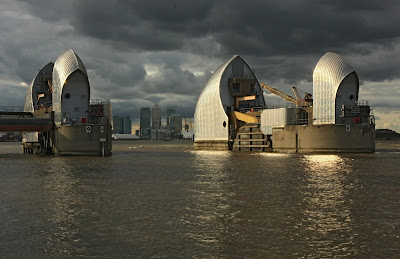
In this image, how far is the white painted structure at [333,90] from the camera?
79.2 metres

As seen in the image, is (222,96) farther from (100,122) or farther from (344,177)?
(344,177)

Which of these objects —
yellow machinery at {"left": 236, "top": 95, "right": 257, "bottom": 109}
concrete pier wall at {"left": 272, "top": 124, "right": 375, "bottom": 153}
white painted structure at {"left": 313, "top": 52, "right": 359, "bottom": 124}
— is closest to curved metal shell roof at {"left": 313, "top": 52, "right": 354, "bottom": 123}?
white painted structure at {"left": 313, "top": 52, "right": 359, "bottom": 124}

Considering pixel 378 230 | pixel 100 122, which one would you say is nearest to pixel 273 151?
pixel 100 122

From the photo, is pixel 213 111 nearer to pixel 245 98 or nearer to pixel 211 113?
pixel 211 113

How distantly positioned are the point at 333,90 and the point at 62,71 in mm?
48078

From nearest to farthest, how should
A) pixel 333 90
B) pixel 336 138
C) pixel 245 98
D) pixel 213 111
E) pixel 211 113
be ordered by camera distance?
pixel 336 138 → pixel 333 90 → pixel 245 98 → pixel 213 111 → pixel 211 113

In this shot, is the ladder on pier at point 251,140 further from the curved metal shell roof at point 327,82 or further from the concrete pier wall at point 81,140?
the concrete pier wall at point 81,140

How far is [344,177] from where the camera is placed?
3741cm

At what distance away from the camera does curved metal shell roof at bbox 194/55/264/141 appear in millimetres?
102938

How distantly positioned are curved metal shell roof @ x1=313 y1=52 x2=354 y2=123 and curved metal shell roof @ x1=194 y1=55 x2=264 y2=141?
2514 cm

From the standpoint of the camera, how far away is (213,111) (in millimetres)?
106750

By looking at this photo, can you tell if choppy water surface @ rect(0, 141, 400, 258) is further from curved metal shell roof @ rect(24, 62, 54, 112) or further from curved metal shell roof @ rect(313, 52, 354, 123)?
curved metal shell roof @ rect(24, 62, 54, 112)

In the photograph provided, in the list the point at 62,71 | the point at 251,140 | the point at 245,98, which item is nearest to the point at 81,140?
the point at 62,71

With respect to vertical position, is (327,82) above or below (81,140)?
above
